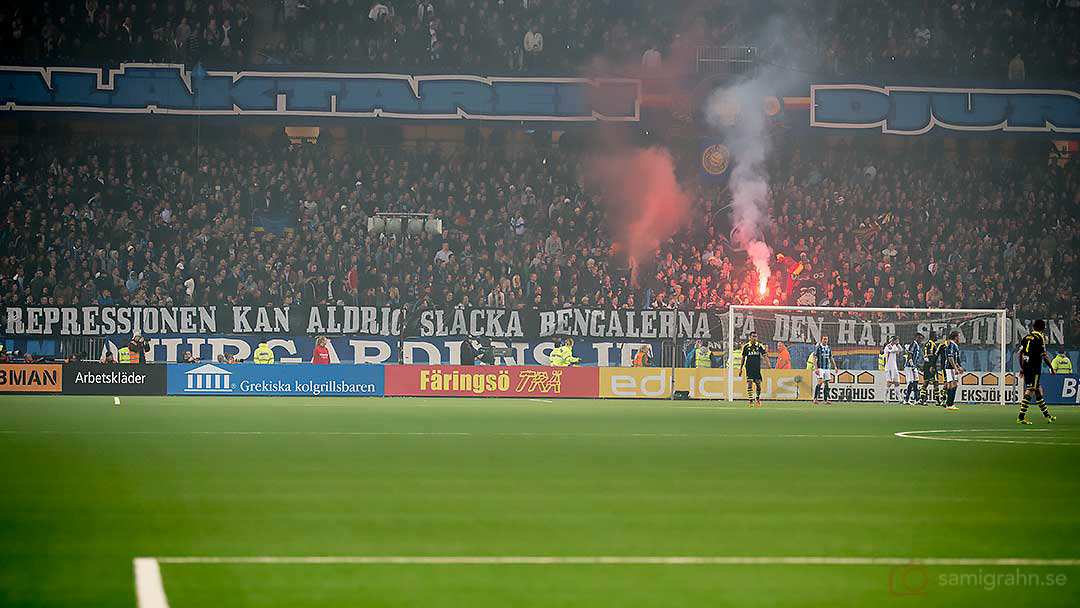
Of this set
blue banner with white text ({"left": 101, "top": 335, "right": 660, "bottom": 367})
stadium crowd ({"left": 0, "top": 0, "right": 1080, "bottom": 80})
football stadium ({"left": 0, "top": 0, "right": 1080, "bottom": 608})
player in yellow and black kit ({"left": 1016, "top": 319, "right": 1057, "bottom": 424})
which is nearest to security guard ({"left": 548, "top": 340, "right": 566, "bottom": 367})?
football stadium ({"left": 0, "top": 0, "right": 1080, "bottom": 608})

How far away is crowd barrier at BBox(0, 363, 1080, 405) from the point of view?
1379 inches

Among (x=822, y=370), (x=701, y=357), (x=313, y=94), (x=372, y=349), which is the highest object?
(x=313, y=94)

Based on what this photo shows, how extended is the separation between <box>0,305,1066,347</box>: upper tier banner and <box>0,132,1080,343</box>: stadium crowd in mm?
878

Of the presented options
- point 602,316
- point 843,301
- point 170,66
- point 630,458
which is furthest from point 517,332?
point 630,458

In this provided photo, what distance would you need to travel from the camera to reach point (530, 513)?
34.0 ft

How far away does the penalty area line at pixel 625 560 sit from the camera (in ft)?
25.5

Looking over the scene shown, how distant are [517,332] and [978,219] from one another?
1712cm

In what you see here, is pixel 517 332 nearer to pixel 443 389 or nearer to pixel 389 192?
pixel 443 389

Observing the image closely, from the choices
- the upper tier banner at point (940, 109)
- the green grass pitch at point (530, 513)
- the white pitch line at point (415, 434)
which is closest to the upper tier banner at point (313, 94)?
the upper tier banner at point (940, 109)

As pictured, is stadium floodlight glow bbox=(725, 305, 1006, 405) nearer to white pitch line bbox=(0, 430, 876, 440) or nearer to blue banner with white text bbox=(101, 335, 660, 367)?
blue banner with white text bbox=(101, 335, 660, 367)

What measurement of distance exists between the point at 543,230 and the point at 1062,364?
16431 millimetres

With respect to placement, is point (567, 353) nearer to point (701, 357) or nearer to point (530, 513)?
point (701, 357)

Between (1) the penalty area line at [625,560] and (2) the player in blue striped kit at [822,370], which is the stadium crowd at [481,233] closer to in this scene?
(2) the player in blue striped kit at [822,370]

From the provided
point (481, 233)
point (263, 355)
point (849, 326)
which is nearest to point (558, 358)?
point (481, 233)
